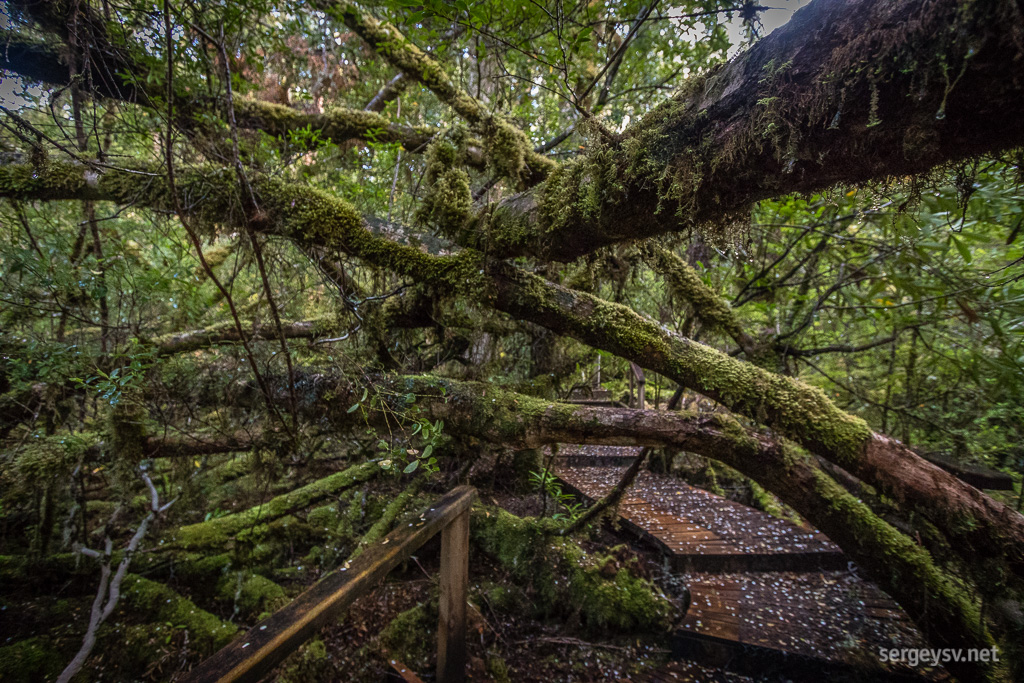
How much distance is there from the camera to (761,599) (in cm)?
406

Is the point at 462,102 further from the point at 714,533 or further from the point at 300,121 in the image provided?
A: the point at 714,533

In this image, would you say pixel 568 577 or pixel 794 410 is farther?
pixel 568 577

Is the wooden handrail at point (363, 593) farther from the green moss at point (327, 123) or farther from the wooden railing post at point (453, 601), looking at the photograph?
the green moss at point (327, 123)

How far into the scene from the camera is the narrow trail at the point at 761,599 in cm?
334

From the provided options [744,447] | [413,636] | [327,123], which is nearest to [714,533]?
[744,447]

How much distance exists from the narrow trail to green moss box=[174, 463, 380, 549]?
10.2ft

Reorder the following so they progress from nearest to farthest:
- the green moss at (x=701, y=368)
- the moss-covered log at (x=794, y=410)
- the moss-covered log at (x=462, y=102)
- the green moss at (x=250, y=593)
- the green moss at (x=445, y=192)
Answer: the moss-covered log at (x=794, y=410) < the green moss at (x=445, y=192) < the green moss at (x=701, y=368) < the moss-covered log at (x=462, y=102) < the green moss at (x=250, y=593)

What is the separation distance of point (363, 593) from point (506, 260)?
209 cm

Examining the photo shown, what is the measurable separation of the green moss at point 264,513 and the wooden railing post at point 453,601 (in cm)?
158

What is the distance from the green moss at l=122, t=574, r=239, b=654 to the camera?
3.49 metres

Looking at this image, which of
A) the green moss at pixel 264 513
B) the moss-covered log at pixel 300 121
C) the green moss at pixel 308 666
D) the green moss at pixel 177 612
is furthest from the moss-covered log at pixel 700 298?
the green moss at pixel 177 612
